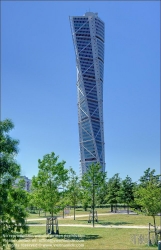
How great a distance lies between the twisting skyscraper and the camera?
15762cm

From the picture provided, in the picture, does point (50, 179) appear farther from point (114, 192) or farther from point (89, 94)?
point (89, 94)

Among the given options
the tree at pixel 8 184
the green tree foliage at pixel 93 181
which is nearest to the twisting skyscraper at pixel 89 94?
the green tree foliage at pixel 93 181

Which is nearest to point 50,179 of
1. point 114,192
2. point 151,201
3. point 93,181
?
point 151,201

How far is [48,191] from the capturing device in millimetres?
27391

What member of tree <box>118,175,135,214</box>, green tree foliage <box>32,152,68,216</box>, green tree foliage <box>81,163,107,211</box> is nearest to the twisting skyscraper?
tree <box>118,175,135,214</box>

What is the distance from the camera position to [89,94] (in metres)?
159

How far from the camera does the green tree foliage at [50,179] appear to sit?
2747 cm

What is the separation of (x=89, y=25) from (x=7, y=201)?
6893 inches

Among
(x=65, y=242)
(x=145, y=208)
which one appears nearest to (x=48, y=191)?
(x=65, y=242)

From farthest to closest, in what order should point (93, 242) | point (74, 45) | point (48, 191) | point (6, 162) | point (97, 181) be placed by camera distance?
point (74, 45) < point (97, 181) < point (48, 191) < point (93, 242) < point (6, 162)

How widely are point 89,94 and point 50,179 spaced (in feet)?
436

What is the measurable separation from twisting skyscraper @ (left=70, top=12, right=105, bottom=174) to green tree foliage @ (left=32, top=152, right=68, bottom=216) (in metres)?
127

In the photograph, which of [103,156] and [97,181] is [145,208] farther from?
[103,156]

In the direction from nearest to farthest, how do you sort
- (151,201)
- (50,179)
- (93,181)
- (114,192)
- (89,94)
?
(151,201) → (50,179) → (93,181) → (114,192) → (89,94)
